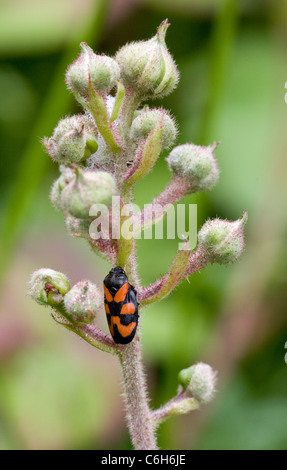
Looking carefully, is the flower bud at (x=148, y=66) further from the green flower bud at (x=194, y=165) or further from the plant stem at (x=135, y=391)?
the plant stem at (x=135, y=391)

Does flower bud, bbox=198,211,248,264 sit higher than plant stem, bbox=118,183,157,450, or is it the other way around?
flower bud, bbox=198,211,248,264

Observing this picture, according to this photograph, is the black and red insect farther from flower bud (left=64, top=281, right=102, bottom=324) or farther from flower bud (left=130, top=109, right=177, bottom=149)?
flower bud (left=130, top=109, right=177, bottom=149)

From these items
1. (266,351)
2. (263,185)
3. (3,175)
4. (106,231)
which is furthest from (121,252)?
(3,175)

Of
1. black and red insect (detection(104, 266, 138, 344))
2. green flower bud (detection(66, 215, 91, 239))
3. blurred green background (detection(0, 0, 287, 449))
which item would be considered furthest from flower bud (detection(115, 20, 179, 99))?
blurred green background (detection(0, 0, 287, 449))

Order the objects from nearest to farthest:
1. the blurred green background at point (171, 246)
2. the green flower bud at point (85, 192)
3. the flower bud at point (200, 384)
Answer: the green flower bud at point (85, 192) → the flower bud at point (200, 384) → the blurred green background at point (171, 246)

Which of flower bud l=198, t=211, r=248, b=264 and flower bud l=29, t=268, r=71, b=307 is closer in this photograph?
flower bud l=29, t=268, r=71, b=307

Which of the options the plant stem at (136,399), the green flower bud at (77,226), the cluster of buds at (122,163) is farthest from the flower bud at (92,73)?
the plant stem at (136,399)

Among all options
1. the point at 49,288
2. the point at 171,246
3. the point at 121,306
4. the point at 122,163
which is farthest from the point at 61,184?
the point at 171,246

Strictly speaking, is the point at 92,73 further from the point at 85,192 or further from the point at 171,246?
the point at 171,246
